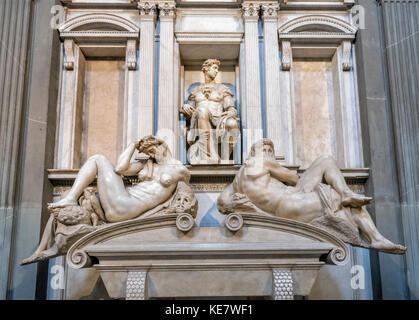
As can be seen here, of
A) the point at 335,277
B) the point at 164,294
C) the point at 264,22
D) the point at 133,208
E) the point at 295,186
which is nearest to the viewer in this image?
the point at 164,294

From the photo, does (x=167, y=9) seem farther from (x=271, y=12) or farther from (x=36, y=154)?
(x=36, y=154)

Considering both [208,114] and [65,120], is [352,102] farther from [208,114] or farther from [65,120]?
[65,120]

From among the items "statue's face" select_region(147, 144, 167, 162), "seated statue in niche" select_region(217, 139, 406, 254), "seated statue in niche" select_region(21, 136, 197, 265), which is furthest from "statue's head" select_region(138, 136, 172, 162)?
"seated statue in niche" select_region(217, 139, 406, 254)

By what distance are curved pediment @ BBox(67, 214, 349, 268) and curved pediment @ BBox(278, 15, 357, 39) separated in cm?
399

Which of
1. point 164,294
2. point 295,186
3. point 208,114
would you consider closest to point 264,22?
point 208,114

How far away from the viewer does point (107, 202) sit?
671 centimetres

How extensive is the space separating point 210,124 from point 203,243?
2839 millimetres

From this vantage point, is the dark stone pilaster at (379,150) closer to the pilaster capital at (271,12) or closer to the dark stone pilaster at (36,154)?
the pilaster capital at (271,12)

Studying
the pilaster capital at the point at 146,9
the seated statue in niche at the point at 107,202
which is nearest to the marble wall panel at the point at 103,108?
the pilaster capital at the point at 146,9

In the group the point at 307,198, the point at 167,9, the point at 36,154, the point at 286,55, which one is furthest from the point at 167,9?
the point at 307,198

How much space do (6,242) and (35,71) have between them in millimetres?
2645

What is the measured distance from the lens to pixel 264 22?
29.8ft

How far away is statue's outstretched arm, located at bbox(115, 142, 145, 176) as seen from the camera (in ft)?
23.1

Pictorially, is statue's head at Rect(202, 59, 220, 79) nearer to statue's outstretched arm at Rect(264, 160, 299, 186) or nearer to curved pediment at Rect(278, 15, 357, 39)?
curved pediment at Rect(278, 15, 357, 39)
